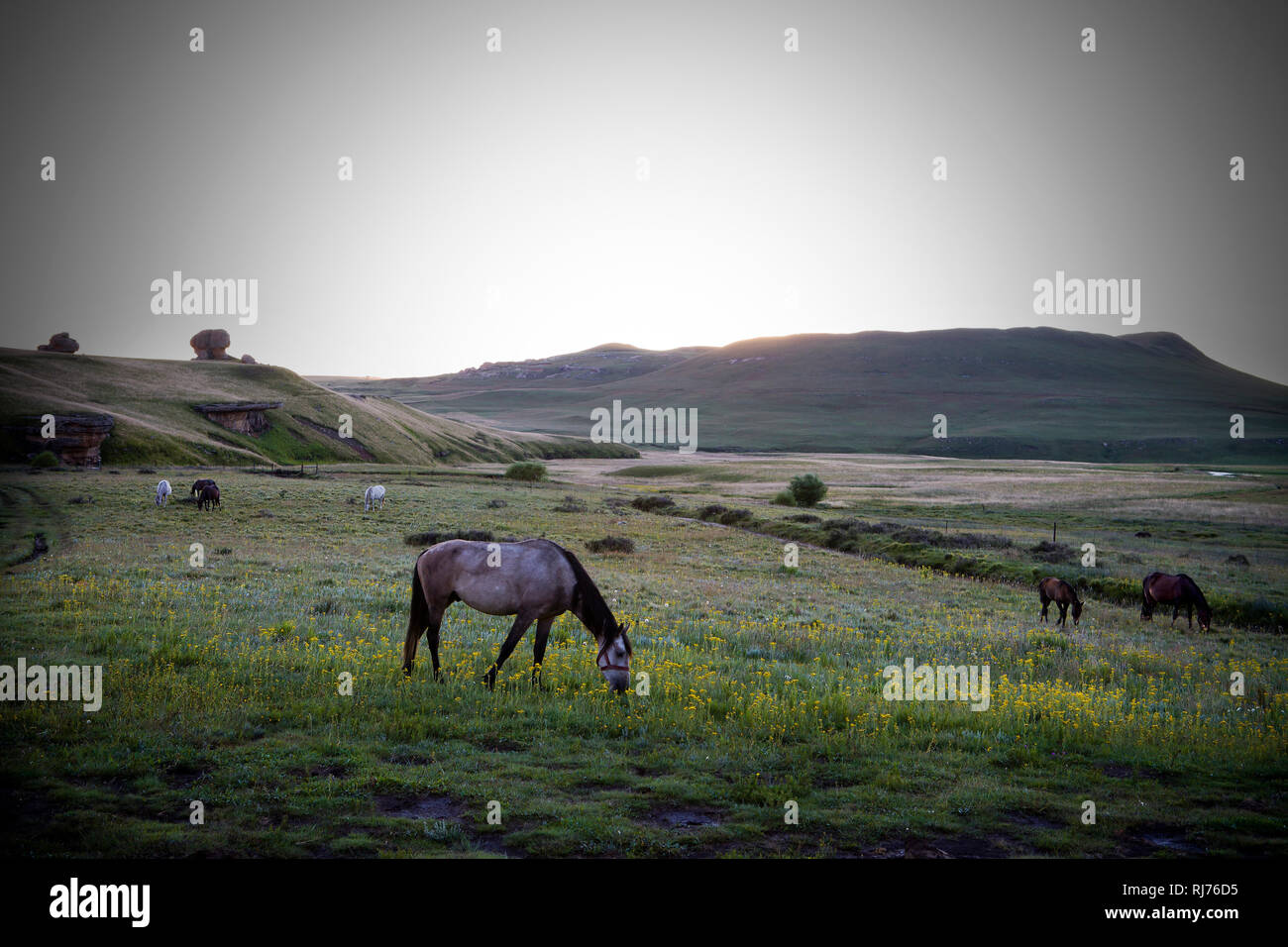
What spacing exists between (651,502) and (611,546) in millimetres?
26864

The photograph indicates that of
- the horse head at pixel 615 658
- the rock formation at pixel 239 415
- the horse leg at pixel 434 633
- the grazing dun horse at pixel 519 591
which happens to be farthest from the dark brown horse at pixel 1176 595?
the rock formation at pixel 239 415

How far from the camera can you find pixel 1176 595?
74.8 feet

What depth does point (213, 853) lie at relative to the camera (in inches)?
259

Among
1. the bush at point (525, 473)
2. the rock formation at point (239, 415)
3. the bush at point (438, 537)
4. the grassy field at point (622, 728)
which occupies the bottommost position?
the grassy field at point (622, 728)

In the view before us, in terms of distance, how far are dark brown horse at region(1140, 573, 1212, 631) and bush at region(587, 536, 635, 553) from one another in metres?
20.7

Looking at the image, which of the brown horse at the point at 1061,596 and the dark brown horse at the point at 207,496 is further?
the dark brown horse at the point at 207,496

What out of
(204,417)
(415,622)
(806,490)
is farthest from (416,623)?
(204,417)

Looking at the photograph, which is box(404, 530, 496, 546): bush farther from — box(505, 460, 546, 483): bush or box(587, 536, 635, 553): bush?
box(505, 460, 546, 483): bush

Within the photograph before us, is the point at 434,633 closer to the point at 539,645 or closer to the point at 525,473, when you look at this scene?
the point at 539,645

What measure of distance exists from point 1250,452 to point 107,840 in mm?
201246

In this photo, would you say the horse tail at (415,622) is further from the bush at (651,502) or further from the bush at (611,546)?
the bush at (651,502)

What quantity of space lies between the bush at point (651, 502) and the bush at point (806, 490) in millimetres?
12647

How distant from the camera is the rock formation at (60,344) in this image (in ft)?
418

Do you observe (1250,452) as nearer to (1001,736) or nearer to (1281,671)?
(1281,671)
